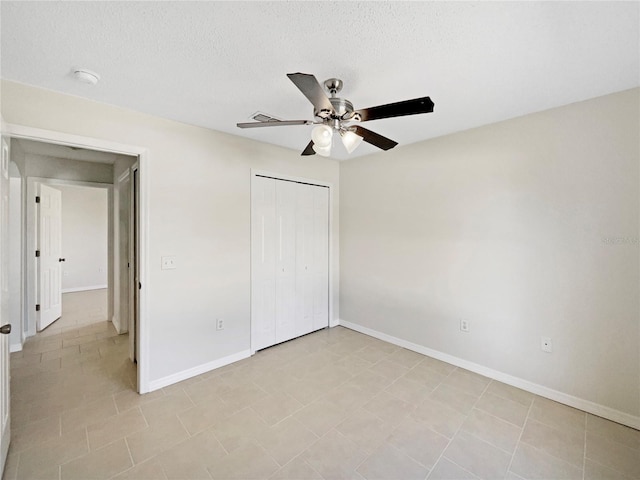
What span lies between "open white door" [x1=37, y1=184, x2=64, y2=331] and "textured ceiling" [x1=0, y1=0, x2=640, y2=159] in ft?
9.61

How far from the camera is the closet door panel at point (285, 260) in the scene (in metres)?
3.52

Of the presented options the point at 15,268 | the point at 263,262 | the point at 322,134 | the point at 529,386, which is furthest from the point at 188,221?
the point at 529,386

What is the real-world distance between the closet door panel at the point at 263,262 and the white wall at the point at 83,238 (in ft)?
17.8

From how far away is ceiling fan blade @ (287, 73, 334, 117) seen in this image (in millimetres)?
1284

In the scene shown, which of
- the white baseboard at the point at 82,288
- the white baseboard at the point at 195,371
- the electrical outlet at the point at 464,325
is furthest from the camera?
A: the white baseboard at the point at 82,288

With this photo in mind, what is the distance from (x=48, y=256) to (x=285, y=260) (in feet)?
11.5

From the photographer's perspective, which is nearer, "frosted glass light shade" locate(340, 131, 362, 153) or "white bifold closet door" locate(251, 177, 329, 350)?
"frosted glass light shade" locate(340, 131, 362, 153)

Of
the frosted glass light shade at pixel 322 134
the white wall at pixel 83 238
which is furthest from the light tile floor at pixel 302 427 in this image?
the white wall at pixel 83 238

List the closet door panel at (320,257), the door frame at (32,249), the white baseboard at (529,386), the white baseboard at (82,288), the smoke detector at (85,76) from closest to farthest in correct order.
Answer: the smoke detector at (85,76), the white baseboard at (529,386), the door frame at (32,249), the closet door panel at (320,257), the white baseboard at (82,288)

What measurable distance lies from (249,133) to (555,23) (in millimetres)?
2480

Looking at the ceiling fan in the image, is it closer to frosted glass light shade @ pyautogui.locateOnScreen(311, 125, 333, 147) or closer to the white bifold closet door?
frosted glass light shade @ pyautogui.locateOnScreen(311, 125, 333, 147)

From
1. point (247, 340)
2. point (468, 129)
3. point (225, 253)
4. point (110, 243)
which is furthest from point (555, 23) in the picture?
point (110, 243)

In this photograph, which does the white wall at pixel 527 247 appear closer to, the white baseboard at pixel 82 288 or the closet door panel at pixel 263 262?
the closet door panel at pixel 263 262

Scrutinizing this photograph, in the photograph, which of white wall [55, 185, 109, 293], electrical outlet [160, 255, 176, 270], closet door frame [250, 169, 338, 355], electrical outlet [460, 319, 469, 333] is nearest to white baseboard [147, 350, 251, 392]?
closet door frame [250, 169, 338, 355]
